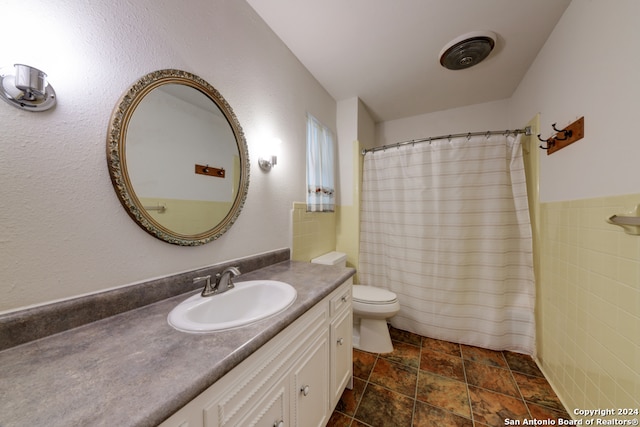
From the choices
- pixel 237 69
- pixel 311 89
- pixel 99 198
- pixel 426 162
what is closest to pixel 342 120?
pixel 311 89

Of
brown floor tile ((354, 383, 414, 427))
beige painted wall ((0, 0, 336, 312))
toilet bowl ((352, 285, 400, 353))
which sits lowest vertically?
brown floor tile ((354, 383, 414, 427))

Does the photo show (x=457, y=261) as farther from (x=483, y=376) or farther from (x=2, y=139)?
(x=2, y=139)

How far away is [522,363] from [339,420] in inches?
56.0

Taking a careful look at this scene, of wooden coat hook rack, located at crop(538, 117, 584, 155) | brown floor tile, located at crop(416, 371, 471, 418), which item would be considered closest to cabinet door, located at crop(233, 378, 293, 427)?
brown floor tile, located at crop(416, 371, 471, 418)

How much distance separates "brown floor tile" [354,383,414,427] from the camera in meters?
1.19

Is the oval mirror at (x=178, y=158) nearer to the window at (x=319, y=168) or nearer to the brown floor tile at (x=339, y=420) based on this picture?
the window at (x=319, y=168)

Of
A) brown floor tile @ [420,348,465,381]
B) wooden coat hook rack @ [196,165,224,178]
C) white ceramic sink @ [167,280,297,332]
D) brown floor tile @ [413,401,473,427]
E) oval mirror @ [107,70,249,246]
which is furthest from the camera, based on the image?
brown floor tile @ [420,348,465,381]

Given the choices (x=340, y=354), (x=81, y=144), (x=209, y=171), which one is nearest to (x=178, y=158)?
(x=209, y=171)

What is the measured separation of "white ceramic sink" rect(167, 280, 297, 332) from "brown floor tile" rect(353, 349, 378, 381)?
38.9 inches

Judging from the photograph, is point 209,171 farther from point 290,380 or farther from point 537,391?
point 537,391

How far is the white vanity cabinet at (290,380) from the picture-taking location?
1.74 feet

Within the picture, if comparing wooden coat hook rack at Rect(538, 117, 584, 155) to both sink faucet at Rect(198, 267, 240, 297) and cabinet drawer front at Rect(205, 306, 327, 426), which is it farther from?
sink faucet at Rect(198, 267, 240, 297)

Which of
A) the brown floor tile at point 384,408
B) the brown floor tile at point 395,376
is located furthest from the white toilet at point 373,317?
the brown floor tile at point 384,408

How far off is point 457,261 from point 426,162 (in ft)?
2.91
